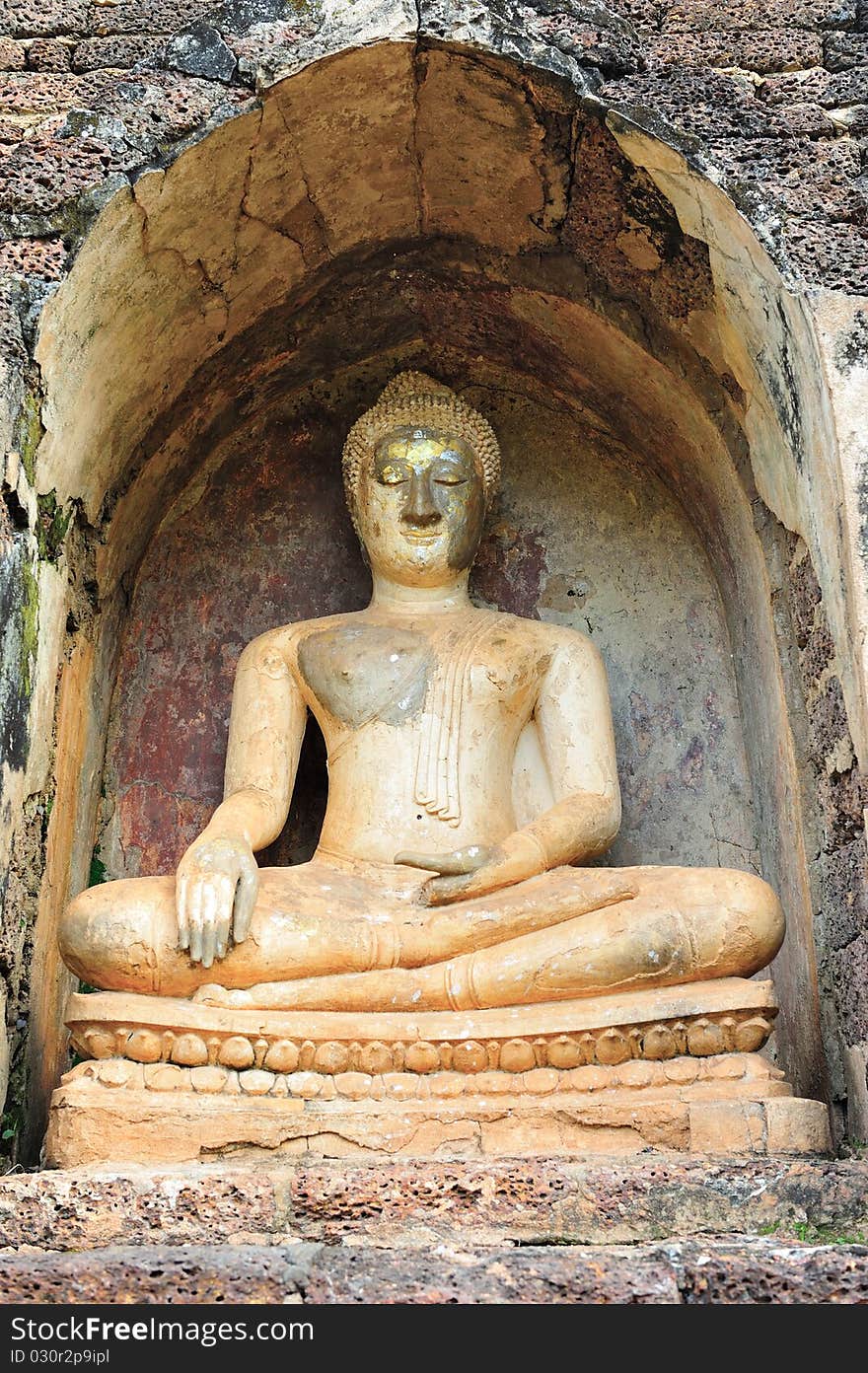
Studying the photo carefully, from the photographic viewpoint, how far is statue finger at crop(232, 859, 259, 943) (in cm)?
442

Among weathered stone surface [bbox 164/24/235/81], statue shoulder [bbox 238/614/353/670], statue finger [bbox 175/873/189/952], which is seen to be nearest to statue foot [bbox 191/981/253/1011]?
statue finger [bbox 175/873/189/952]

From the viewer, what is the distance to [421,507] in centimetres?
561

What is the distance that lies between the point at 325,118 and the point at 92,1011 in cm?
290

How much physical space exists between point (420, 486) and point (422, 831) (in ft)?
4.27

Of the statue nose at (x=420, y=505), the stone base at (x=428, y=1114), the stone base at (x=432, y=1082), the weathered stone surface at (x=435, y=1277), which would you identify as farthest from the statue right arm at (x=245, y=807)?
the weathered stone surface at (x=435, y=1277)

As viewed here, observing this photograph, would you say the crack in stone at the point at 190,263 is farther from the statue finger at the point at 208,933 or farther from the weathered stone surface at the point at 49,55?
the statue finger at the point at 208,933

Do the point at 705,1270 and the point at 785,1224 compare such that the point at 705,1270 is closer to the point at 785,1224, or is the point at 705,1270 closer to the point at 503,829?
the point at 785,1224

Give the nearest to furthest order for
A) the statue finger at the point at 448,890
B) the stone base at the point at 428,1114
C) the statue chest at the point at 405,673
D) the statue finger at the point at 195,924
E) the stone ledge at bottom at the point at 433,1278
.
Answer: the stone ledge at bottom at the point at 433,1278
the stone base at the point at 428,1114
the statue finger at the point at 195,924
the statue finger at the point at 448,890
the statue chest at the point at 405,673

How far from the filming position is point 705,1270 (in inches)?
121

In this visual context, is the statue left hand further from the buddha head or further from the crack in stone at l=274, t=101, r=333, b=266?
the crack in stone at l=274, t=101, r=333, b=266

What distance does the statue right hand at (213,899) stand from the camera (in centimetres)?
436

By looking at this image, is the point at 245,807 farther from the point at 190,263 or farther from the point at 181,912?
the point at 190,263
